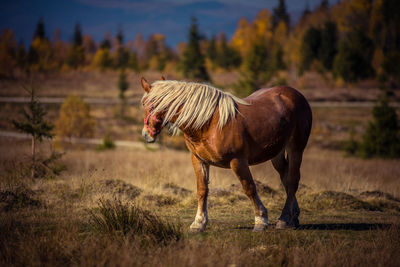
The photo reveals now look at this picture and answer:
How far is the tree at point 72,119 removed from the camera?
24.3 metres

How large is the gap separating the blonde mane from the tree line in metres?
25.8

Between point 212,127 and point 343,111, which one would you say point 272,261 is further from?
point 343,111

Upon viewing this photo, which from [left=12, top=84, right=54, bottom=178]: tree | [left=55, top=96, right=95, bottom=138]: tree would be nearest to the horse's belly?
[left=12, top=84, right=54, bottom=178]: tree

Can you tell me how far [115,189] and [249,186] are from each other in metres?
3.89

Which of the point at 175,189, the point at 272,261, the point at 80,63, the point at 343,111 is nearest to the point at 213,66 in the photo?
the point at 80,63

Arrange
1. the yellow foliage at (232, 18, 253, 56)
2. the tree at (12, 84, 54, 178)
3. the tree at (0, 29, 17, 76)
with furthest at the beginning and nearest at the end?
the yellow foliage at (232, 18, 253, 56) → the tree at (0, 29, 17, 76) → the tree at (12, 84, 54, 178)

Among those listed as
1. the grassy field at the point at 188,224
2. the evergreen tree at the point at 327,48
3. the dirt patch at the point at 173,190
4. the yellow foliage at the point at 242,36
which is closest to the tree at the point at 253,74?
the grassy field at the point at 188,224

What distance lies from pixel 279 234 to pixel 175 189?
4.22m

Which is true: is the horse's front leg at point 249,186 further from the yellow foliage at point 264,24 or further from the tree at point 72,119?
the yellow foliage at point 264,24

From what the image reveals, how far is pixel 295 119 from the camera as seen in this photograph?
6.52m

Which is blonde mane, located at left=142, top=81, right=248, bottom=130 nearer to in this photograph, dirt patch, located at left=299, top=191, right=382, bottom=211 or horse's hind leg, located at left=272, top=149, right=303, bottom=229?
horse's hind leg, located at left=272, top=149, right=303, bottom=229

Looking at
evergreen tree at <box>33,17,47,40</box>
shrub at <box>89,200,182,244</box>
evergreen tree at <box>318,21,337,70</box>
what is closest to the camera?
shrub at <box>89,200,182,244</box>

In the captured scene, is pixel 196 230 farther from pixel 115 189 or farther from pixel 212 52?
pixel 212 52

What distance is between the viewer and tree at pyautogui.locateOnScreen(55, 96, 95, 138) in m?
24.3
